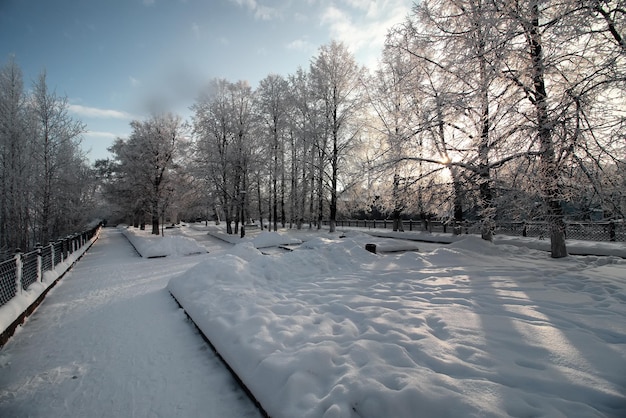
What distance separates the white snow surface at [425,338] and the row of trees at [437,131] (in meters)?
2.47

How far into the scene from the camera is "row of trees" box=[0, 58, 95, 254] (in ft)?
55.8

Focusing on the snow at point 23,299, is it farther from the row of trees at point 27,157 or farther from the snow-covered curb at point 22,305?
the row of trees at point 27,157

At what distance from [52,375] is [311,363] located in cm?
382

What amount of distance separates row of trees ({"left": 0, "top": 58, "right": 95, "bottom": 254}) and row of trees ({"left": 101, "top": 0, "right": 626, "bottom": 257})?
776 centimetres

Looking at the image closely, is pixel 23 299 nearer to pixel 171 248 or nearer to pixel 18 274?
pixel 18 274

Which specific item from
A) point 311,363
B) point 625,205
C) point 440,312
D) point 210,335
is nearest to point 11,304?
point 210,335

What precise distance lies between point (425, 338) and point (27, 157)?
24.8 m

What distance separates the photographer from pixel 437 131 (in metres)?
11.0

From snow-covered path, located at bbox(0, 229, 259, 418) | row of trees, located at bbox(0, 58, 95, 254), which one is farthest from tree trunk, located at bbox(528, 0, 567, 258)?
row of trees, located at bbox(0, 58, 95, 254)

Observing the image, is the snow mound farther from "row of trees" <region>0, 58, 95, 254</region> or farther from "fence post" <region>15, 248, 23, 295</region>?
"row of trees" <region>0, 58, 95, 254</region>

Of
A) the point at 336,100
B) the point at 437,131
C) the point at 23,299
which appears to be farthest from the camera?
the point at 336,100

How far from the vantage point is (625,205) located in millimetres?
5016

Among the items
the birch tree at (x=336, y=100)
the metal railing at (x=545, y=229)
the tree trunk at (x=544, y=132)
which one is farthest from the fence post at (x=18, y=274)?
the birch tree at (x=336, y=100)

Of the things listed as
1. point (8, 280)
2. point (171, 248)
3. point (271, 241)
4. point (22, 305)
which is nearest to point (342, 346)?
point (22, 305)
